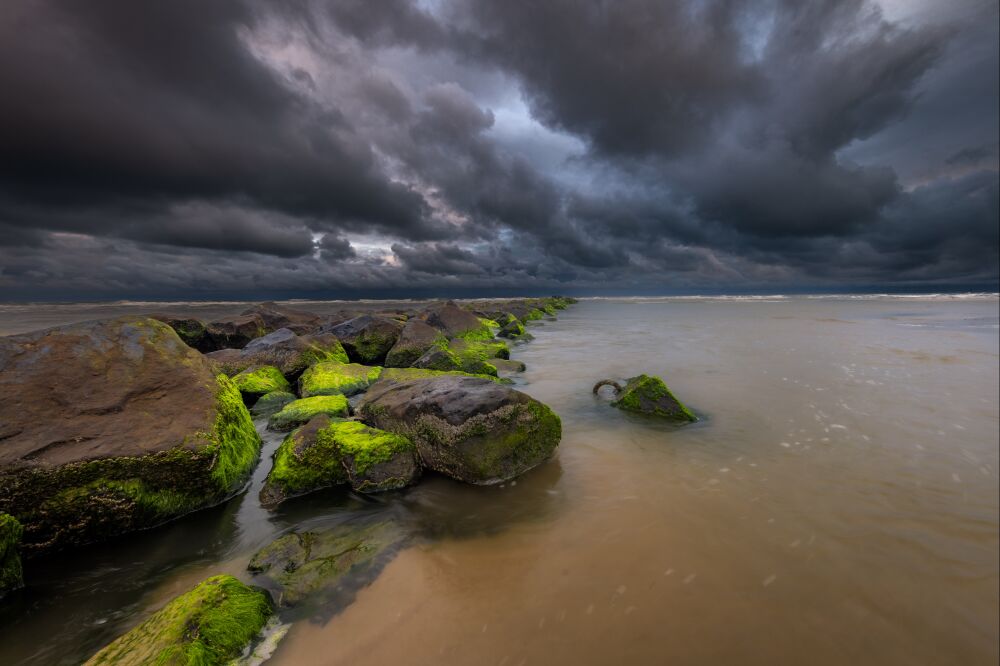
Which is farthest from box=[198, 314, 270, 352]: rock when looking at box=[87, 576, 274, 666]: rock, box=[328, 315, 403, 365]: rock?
box=[87, 576, 274, 666]: rock

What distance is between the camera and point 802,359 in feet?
42.6

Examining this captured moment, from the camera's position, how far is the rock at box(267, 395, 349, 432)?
287 inches

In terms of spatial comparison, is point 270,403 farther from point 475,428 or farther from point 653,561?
point 653,561

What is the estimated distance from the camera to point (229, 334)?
1540 cm

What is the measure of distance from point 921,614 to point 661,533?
1.92m

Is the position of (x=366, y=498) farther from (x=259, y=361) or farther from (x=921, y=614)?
(x=259, y=361)

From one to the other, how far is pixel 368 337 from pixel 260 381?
15.8ft

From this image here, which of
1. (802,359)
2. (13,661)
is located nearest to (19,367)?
(13,661)

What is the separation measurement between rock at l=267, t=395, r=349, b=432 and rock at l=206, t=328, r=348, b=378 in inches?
121

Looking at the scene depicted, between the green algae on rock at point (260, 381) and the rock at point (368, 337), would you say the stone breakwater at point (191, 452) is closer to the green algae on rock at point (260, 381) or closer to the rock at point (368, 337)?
the green algae on rock at point (260, 381)

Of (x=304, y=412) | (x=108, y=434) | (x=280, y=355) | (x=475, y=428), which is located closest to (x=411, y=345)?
(x=280, y=355)

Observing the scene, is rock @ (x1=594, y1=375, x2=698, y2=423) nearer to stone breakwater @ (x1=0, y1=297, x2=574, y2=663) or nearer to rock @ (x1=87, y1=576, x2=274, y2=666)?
stone breakwater @ (x1=0, y1=297, x2=574, y2=663)

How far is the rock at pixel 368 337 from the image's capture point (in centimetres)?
1367

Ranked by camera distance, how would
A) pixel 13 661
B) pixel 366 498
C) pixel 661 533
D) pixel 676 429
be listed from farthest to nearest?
1. pixel 676 429
2. pixel 366 498
3. pixel 661 533
4. pixel 13 661
